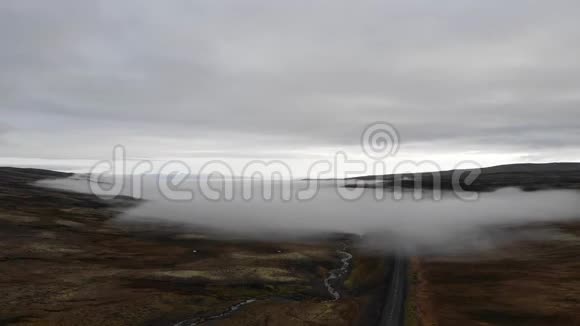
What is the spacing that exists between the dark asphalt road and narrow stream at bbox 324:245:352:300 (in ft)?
32.7

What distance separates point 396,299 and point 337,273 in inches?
1024

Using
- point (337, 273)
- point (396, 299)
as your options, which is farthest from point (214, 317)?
point (337, 273)

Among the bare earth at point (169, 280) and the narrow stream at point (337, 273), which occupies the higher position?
the bare earth at point (169, 280)

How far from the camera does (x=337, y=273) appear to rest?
92.8 meters

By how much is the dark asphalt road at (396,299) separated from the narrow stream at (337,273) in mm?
9975

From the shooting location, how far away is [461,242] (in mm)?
132500

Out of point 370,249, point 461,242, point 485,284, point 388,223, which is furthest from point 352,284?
point 388,223

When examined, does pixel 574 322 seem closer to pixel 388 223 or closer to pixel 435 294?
pixel 435 294

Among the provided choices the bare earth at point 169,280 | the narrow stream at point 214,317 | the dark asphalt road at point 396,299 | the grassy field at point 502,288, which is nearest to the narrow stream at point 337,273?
the bare earth at point 169,280

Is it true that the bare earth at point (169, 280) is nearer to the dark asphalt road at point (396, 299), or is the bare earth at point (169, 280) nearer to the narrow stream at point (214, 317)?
the narrow stream at point (214, 317)

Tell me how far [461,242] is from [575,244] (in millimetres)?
30782

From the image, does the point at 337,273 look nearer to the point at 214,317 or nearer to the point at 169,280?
the point at 169,280

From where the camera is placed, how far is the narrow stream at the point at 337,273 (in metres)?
76.9

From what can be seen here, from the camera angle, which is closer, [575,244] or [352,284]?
[352,284]
